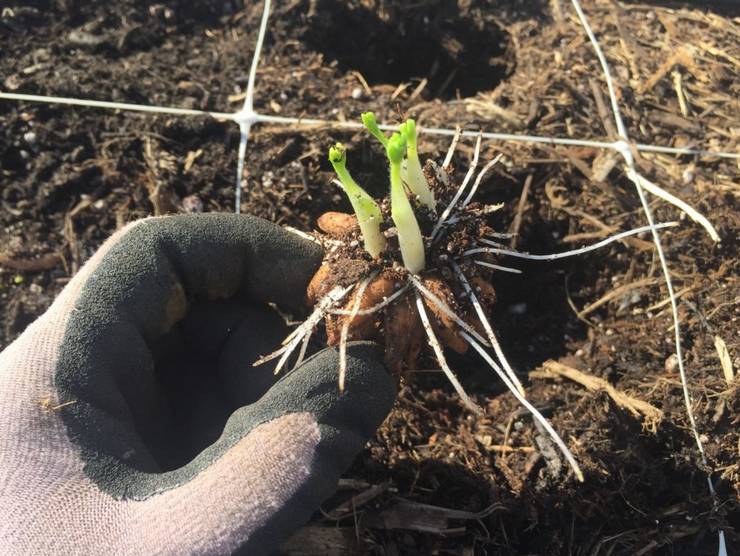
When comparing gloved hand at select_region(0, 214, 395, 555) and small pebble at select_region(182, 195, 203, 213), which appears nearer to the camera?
gloved hand at select_region(0, 214, 395, 555)

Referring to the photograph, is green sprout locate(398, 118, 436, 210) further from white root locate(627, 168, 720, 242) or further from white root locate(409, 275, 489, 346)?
white root locate(627, 168, 720, 242)

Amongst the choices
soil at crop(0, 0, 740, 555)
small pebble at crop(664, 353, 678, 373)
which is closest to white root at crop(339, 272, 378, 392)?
soil at crop(0, 0, 740, 555)

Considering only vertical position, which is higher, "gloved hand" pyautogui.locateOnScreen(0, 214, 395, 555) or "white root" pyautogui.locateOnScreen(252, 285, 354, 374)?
"white root" pyautogui.locateOnScreen(252, 285, 354, 374)

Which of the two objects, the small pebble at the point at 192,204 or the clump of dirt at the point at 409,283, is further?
the small pebble at the point at 192,204

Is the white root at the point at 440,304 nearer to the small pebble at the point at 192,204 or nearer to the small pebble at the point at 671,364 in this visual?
the small pebble at the point at 671,364

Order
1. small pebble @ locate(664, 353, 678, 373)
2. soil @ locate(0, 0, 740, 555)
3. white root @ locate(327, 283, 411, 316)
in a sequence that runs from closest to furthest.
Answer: white root @ locate(327, 283, 411, 316) → soil @ locate(0, 0, 740, 555) → small pebble @ locate(664, 353, 678, 373)

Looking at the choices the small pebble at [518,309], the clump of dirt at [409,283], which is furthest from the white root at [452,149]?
the small pebble at [518,309]
